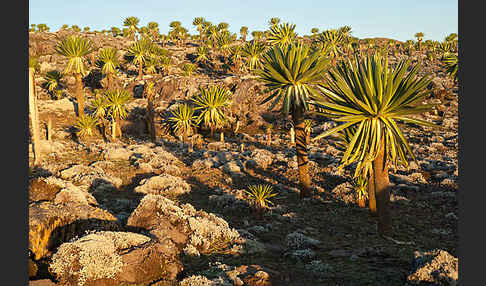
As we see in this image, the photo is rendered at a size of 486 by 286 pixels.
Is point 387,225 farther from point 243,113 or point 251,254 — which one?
point 243,113

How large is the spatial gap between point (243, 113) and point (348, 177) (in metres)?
21.3

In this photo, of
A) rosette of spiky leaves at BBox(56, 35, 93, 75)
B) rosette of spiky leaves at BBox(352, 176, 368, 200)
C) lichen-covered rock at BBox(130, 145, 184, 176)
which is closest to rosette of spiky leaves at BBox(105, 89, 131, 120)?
rosette of spiky leaves at BBox(56, 35, 93, 75)

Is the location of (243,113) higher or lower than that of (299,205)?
higher

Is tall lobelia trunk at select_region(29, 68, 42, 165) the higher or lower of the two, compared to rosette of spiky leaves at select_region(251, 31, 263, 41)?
lower

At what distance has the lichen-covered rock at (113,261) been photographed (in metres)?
6.45

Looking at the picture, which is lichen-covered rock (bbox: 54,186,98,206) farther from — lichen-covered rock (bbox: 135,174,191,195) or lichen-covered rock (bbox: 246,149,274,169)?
lichen-covered rock (bbox: 246,149,274,169)

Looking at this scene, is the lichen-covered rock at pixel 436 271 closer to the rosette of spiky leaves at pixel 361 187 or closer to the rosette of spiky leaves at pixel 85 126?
the rosette of spiky leaves at pixel 361 187

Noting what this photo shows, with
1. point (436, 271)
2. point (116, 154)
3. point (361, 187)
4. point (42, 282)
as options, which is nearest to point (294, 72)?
point (361, 187)

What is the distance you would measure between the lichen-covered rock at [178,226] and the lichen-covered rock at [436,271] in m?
5.77

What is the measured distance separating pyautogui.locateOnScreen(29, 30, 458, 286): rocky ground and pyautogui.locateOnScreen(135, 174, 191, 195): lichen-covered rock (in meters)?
0.07

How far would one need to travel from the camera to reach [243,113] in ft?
130

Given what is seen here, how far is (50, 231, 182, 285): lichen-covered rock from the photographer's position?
6445 mm

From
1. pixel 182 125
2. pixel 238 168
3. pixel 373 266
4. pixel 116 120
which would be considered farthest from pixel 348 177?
pixel 116 120

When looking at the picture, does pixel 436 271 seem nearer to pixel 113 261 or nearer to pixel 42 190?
pixel 113 261
